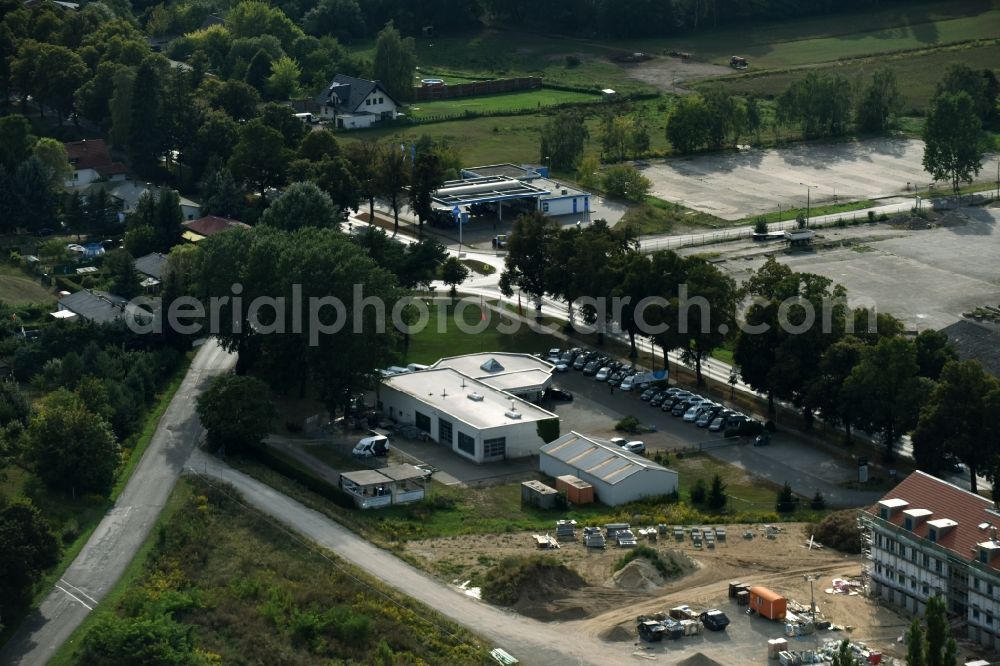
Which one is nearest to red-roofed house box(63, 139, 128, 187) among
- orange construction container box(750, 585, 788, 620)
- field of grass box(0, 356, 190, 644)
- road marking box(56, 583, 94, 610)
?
field of grass box(0, 356, 190, 644)

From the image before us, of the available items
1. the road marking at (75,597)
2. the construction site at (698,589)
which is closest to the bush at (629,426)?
the construction site at (698,589)

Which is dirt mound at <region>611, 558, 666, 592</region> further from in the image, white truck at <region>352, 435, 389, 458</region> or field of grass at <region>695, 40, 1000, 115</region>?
field of grass at <region>695, 40, 1000, 115</region>

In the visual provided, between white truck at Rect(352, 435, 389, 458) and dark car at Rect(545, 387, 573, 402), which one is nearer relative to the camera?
white truck at Rect(352, 435, 389, 458)

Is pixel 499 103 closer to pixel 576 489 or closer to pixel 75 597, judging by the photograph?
pixel 576 489

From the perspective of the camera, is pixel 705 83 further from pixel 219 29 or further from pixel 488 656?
pixel 488 656

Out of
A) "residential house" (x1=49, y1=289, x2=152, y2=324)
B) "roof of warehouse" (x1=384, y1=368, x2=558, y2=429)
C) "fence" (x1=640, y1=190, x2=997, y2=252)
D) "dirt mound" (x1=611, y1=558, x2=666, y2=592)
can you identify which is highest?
"residential house" (x1=49, y1=289, x2=152, y2=324)

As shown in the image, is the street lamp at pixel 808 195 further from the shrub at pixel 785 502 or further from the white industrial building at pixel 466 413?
the shrub at pixel 785 502

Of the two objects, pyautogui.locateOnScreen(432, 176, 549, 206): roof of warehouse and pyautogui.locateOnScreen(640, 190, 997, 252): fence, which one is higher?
pyautogui.locateOnScreen(432, 176, 549, 206): roof of warehouse
